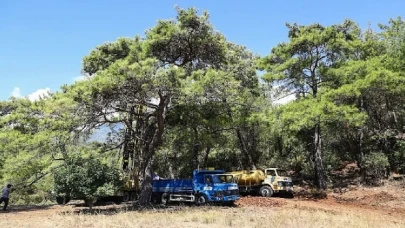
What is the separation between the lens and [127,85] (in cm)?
1558

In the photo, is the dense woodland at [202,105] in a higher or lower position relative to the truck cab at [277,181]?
higher

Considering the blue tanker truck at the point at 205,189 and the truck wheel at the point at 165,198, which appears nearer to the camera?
the blue tanker truck at the point at 205,189

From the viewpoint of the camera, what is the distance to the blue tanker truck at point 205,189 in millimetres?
18312

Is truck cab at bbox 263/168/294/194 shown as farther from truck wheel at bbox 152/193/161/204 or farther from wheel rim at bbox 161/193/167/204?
truck wheel at bbox 152/193/161/204

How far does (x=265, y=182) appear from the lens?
2264cm

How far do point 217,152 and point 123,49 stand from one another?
16.7 metres

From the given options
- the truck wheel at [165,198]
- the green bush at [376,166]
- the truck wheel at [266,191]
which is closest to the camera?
the truck wheel at [165,198]

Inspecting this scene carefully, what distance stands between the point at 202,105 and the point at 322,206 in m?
7.76

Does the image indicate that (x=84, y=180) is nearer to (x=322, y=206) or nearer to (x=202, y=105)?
(x=202, y=105)

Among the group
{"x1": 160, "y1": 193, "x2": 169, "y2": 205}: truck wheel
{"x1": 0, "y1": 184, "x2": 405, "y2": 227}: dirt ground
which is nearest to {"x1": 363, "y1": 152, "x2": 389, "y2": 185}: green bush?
{"x1": 0, "y1": 184, "x2": 405, "y2": 227}: dirt ground

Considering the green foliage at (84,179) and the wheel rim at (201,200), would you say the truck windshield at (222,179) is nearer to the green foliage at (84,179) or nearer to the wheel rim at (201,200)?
the wheel rim at (201,200)

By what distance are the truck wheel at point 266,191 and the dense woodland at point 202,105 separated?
12.1ft

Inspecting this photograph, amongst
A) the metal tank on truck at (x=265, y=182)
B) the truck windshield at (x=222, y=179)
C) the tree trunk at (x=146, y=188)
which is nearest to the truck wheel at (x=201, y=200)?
the truck windshield at (x=222, y=179)

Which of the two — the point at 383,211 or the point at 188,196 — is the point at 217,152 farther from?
the point at 383,211
